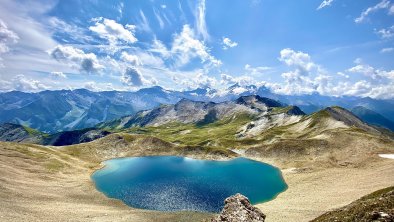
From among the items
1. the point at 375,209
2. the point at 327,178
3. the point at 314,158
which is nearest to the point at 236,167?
the point at 314,158

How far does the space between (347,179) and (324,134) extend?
227 ft

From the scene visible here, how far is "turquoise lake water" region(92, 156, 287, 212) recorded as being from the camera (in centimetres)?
9656

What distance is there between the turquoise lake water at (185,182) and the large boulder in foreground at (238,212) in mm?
48430

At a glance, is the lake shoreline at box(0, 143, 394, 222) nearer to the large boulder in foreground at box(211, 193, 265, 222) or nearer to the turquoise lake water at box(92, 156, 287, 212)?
the turquoise lake water at box(92, 156, 287, 212)

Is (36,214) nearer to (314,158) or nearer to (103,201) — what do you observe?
(103,201)

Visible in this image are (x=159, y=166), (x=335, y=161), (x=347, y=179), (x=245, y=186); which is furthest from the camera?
(x=159, y=166)

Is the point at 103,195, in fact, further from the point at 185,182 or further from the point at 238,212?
the point at 238,212

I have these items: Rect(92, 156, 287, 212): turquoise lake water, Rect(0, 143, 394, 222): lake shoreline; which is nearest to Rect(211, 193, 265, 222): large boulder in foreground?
Rect(0, 143, 394, 222): lake shoreline

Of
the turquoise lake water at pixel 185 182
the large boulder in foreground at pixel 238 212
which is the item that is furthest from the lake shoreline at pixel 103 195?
the large boulder in foreground at pixel 238 212

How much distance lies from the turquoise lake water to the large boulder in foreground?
48430 millimetres

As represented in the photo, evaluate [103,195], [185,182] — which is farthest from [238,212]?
[185,182]

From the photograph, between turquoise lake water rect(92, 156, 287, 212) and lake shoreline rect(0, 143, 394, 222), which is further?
turquoise lake water rect(92, 156, 287, 212)

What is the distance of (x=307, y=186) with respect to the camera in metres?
106

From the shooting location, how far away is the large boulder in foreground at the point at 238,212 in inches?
1479
